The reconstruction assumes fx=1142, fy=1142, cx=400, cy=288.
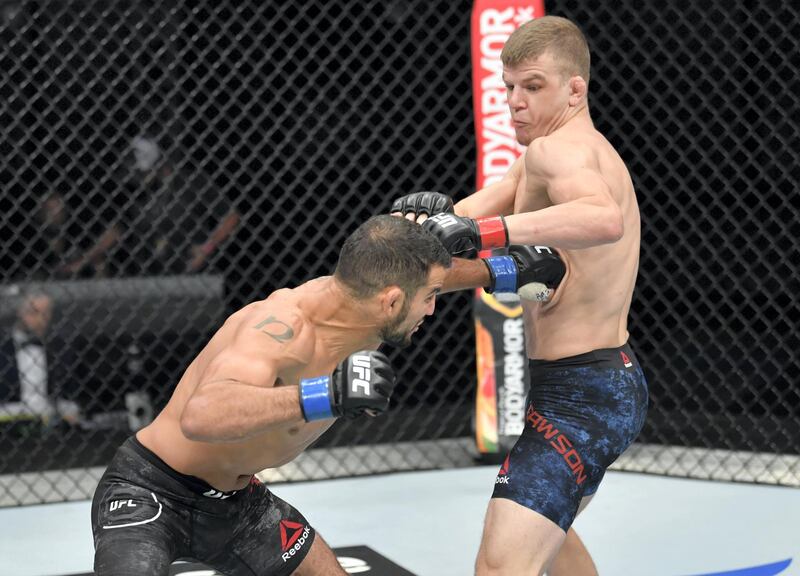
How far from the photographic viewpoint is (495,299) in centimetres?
452

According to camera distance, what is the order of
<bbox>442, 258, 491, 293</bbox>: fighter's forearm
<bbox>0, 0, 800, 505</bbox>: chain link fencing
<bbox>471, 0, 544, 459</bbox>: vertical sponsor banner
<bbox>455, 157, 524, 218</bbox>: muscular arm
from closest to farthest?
1. <bbox>442, 258, 491, 293</bbox>: fighter's forearm
2. <bbox>455, 157, 524, 218</bbox>: muscular arm
3. <bbox>471, 0, 544, 459</bbox>: vertical sponsor banner
4. <bbox>0, 0, 800, 505</bbox>: chain link fencing

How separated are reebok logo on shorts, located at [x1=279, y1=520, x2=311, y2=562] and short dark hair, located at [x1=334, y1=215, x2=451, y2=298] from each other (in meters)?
0.61

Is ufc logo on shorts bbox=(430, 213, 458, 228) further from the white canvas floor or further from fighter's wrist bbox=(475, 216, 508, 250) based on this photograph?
the white canvas floor

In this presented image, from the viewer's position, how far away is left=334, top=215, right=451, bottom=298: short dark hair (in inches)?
81.5

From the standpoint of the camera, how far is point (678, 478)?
4.50m

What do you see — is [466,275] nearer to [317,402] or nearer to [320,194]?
[317,402]

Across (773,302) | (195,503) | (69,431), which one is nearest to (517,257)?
(195,503)

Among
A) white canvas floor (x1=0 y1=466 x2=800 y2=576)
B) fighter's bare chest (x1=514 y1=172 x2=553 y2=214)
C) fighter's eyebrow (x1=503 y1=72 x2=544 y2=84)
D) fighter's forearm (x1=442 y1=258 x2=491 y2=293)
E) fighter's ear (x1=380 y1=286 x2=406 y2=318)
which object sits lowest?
white canvas floor (x1=0 y1=466 x2=800 y2=576)

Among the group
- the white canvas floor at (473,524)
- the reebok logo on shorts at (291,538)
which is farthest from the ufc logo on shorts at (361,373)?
the white canvas floor at (473,524)

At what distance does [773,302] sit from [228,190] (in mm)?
2443

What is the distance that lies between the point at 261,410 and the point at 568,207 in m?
0.69

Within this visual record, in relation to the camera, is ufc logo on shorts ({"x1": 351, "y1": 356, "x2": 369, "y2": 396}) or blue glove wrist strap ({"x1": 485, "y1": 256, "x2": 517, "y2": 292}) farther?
blue glove wrist strap ({"x1": 485, "y1": 256, "x2": 517, "y2": 292})

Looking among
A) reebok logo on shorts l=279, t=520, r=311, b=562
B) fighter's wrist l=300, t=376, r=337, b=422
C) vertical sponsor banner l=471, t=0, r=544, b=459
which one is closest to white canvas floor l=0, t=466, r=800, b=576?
vertical sponsor banner l=471, t=0, r=544, b=459

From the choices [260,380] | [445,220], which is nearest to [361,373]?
[260,380]
